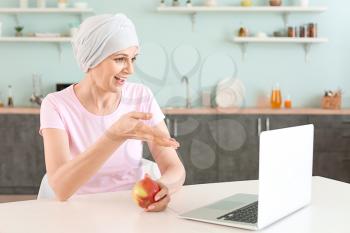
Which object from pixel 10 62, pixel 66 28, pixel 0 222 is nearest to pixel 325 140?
pixel 66 28

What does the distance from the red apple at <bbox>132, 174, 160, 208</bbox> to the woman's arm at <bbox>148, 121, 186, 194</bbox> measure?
216mm

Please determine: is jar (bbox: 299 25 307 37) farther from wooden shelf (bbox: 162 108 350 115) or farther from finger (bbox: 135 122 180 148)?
finger (bbox: 135 122 180 148)

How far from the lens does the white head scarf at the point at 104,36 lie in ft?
6.46

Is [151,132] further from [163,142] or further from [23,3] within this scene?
[23,3]

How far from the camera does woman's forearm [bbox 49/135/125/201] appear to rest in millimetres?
1724

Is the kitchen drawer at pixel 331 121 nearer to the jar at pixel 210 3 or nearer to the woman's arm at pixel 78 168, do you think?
the jar at pixel 210 3

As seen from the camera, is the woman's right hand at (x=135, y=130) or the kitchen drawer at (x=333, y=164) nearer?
the woman's right hand at (x=135, y=130)

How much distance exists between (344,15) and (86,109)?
3606 mm

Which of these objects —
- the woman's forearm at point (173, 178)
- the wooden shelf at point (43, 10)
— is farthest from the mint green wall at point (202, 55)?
the woman's forearm at point (173, 178)

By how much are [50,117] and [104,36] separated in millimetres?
351

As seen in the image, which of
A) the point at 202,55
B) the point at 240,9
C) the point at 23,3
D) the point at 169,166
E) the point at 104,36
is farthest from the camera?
the point at 202,55

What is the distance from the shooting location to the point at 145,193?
1.64 metres

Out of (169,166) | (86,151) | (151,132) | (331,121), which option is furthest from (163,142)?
(331,121)

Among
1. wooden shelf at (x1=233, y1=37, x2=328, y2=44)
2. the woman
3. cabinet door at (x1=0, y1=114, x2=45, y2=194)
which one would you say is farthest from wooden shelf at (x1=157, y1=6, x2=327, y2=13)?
the woman
